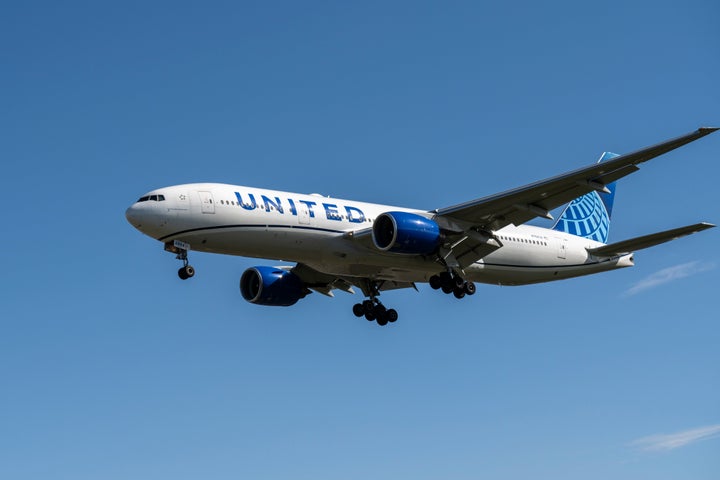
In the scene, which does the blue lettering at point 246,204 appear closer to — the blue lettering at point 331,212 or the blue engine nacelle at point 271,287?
the blue lettering at point 331,212

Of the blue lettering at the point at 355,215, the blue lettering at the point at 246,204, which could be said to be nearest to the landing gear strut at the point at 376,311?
the blue lettering at the point at 355,215

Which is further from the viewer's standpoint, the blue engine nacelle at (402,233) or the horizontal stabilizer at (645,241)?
the horizontal stabilizer at (645,241)

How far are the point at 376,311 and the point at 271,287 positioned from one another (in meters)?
4.84

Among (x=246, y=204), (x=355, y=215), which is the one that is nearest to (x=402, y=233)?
(x=355, y=215)

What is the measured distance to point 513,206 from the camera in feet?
132

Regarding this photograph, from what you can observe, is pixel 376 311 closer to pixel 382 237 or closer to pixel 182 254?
pixel 382 237

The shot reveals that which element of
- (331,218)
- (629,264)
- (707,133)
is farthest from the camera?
(629,264)

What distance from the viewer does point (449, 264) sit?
4169 centimetres

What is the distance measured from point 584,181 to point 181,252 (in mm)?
15461

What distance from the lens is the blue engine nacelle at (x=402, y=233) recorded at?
38719mm

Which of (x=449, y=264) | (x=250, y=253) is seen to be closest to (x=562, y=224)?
(x=449, y=264)

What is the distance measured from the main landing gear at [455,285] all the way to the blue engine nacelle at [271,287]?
7300 mm

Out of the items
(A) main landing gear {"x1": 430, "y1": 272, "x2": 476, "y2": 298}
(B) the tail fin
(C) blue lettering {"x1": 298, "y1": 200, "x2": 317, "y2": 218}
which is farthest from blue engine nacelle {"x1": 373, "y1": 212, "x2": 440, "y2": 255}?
(B) the tail fin

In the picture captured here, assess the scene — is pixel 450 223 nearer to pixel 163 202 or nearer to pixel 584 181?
pixel 584 181
